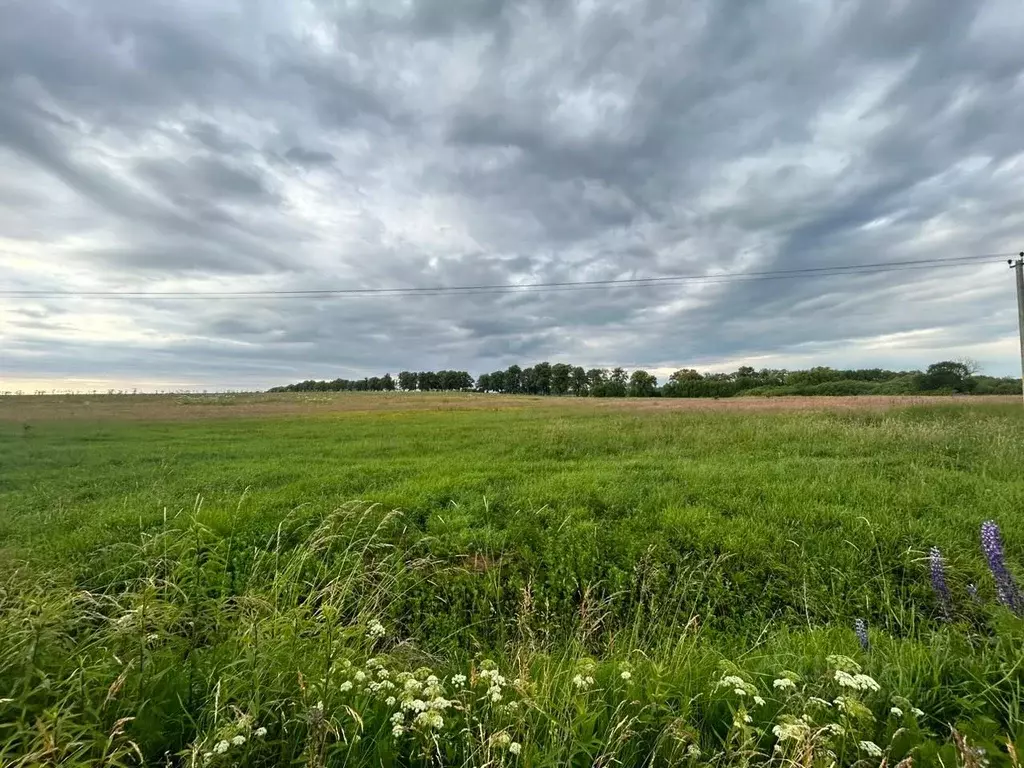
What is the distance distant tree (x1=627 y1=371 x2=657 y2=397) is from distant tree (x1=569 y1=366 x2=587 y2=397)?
584 inches

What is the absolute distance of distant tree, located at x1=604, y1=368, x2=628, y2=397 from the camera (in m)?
113

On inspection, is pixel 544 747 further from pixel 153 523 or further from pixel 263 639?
pixel 153 523

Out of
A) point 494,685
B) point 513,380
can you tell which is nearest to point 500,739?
point 494,685

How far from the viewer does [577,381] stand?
439 ft

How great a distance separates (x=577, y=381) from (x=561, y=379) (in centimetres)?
497

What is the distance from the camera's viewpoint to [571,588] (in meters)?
6.45

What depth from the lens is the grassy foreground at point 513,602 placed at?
2488mm

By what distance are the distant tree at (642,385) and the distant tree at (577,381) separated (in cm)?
1483

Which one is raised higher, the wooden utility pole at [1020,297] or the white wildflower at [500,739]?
the wooden utility pole at [1020,297]

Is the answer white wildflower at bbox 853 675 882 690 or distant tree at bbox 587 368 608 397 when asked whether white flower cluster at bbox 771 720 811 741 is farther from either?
distant tree at bbox 587 368 608 397

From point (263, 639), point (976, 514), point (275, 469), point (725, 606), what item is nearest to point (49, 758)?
point (263, 639)

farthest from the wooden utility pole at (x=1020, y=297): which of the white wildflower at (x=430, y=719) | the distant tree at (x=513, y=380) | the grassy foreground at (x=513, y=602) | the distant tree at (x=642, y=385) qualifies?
the distant tree at (x=513, y=380)

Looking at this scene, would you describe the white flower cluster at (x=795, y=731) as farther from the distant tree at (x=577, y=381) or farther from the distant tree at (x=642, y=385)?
the distant tree at (x=577, y=381)

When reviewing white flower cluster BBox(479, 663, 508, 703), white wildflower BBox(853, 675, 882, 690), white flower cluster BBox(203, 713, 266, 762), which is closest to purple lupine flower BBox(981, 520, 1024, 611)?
white wildflower BBox(853, 675, 882, 690)
